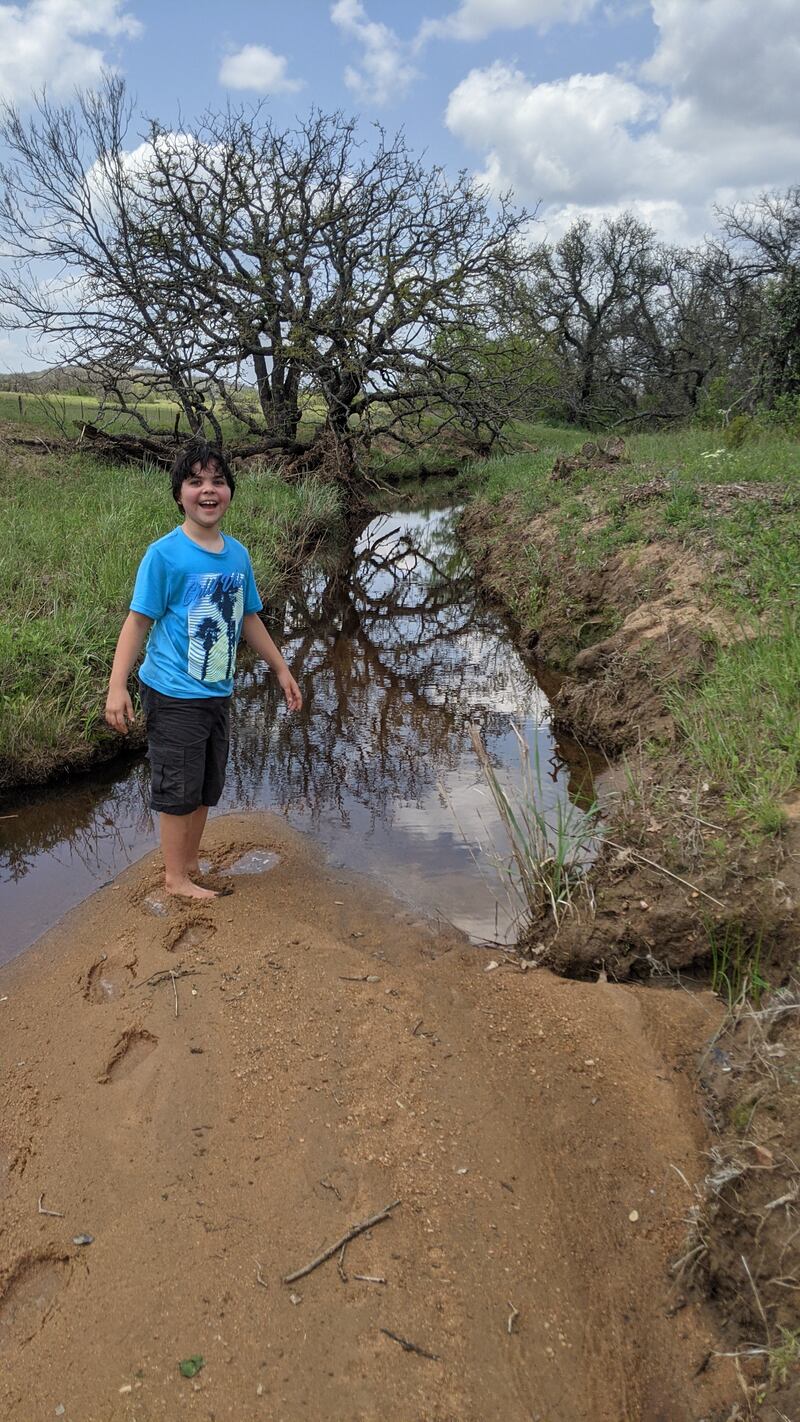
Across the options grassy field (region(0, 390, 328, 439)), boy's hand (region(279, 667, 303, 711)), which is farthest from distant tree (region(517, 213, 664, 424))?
boy's hand (region(279, 667, 303, 711))

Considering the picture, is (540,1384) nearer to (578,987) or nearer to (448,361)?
(578,987)

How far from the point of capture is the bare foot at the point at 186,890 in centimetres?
373

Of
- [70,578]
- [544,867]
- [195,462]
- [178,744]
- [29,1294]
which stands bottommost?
[29,1294]

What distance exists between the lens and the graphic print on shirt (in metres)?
3.41

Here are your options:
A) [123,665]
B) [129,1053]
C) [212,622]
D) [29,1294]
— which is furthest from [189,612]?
[29,1294]

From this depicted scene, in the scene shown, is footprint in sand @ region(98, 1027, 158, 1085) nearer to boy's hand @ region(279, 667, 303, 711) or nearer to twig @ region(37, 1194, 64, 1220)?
twig @ region(37, 1194, 64, 1220)

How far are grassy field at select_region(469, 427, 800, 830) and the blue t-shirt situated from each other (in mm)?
2253

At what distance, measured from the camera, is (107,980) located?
3223mm

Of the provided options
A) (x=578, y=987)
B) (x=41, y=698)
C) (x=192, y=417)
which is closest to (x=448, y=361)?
(x=192, y=417)

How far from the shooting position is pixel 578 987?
3.04m

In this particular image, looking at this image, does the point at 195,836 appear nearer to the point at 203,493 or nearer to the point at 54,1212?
the point at 203,493

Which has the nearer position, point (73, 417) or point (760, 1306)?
point (760, 1306)

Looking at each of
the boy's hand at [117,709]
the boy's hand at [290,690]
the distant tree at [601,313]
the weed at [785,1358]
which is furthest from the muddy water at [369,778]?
the distant tree at [601,313]

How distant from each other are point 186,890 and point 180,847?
0.66 ft
